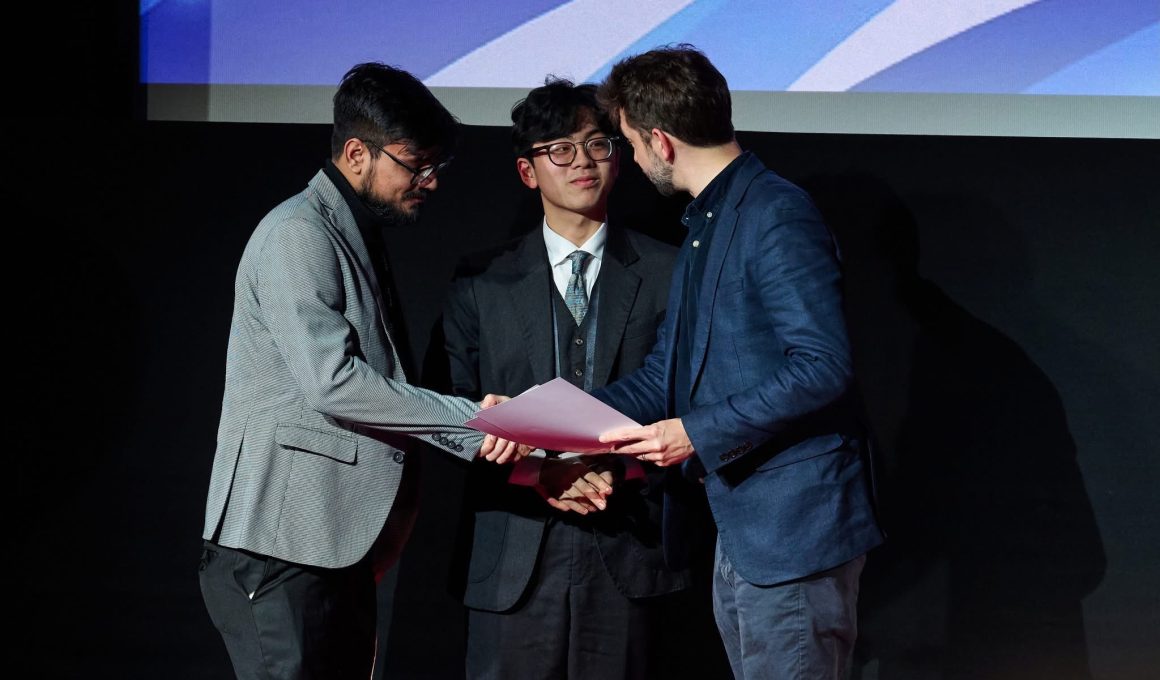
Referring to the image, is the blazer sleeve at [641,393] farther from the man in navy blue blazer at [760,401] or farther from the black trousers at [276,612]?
the black trousers at [276,612]

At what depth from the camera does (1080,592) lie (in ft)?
9.78

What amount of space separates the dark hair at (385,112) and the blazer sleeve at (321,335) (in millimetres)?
252

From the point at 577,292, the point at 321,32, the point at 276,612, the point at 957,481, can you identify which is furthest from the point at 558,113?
the point at 957,481

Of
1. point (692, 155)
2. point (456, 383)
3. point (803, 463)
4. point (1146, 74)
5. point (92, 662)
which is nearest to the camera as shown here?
point (803, 463)

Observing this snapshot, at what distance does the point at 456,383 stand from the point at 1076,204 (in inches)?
67.0

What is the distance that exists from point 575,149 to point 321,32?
890mm

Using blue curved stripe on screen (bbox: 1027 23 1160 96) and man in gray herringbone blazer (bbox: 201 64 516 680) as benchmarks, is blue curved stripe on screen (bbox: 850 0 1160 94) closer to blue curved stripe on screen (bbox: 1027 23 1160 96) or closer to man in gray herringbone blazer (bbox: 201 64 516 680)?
blue curved stripe on screen (bbox: 1027 23 1160 96)

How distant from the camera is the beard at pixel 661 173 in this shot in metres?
2.08

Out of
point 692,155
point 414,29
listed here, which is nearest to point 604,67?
point 414,29

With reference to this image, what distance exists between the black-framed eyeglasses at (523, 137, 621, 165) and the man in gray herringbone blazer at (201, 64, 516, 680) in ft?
1.44

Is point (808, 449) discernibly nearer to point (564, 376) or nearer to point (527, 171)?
point (564, 376)

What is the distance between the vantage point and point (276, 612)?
→ 6.39 ft

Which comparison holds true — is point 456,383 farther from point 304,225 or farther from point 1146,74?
point 1146,74

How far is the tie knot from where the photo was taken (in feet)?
8.18
